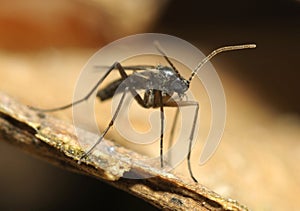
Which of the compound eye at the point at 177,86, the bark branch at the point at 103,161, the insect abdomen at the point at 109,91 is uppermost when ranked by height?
the compound eye at the point at 177,86

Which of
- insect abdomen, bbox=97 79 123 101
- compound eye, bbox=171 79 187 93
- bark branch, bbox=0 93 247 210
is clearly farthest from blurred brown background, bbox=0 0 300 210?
bark branch, bbox=0 93 247 210

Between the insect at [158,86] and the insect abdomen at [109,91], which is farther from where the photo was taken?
the insect abdomen at [109,91]

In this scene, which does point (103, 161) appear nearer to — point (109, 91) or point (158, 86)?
point (158, 86)

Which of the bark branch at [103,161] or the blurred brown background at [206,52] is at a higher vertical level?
the blurred brown background at [206,52]

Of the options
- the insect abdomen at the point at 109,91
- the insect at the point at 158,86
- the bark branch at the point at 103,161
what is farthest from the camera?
the insect abdomen at the point at 109,91

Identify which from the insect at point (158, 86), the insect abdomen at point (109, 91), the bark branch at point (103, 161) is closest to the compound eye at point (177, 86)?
the insect at point (158, 86)

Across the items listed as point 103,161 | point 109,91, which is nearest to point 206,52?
point 109,91

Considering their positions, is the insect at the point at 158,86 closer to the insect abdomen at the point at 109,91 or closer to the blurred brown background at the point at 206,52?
the insect abdomen at the point at 109,91
